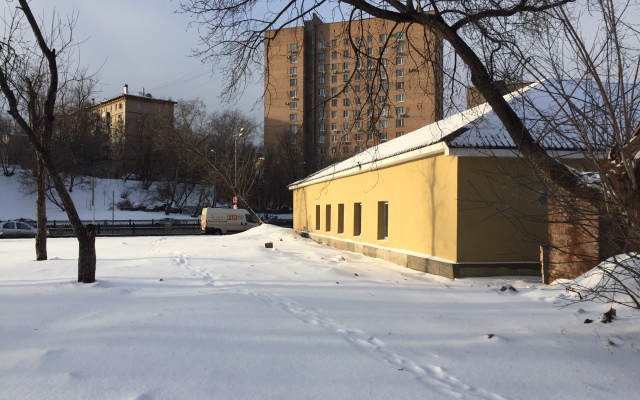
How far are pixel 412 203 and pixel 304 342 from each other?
28.9 feet

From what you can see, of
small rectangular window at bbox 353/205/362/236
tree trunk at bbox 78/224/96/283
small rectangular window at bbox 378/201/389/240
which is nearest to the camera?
tree trunk at bbox 78/224/96/283

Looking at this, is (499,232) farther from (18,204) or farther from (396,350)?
(18,204)

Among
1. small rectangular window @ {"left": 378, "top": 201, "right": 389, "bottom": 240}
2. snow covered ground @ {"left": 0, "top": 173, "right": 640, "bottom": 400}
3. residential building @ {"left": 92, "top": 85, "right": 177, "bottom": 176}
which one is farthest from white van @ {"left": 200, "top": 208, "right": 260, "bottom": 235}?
residential building @ {"left": 92, "top": 85, "right": 177, "bottom": 176}

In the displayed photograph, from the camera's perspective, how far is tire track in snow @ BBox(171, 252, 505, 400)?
4.28 m

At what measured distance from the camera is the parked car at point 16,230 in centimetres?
3366

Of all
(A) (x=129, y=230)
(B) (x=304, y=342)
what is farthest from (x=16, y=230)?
(B) (x=304, y=342)

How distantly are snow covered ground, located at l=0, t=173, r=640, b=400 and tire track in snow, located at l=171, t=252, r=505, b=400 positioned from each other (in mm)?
18

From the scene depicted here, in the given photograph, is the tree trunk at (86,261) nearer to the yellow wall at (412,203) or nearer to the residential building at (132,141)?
the yellow wall at (412,203)

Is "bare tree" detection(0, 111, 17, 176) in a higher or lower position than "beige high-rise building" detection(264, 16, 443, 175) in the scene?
higher

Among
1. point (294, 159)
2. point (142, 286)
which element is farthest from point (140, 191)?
point (142, 286)

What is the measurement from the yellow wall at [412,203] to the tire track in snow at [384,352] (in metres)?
5.22

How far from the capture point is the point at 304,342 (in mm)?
5672

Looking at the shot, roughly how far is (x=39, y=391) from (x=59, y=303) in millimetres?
3960

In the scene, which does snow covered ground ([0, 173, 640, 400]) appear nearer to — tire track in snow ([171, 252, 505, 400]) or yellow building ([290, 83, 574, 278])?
tire track in snow ([171, 252, 505, 400])
